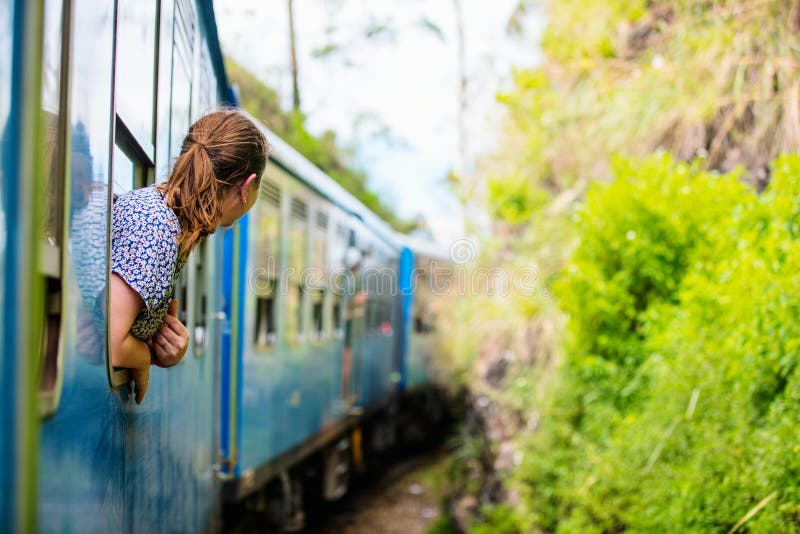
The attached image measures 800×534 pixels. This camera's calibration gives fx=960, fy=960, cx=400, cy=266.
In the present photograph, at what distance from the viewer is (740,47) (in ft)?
24.8

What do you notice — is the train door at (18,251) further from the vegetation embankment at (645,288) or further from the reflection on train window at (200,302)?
the vegetation embankment at (645,288)

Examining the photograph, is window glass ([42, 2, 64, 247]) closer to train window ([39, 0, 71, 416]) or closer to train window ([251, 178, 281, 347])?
train window ([39, 0, 71, 416])

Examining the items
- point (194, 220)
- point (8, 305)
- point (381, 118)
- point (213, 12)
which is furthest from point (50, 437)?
point (381, 118)

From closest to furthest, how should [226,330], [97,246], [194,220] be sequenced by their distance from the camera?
[97,246]
[194,220]
[226,330]

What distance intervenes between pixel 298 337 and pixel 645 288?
9.11 ft

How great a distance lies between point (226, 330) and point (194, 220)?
347 centimetres

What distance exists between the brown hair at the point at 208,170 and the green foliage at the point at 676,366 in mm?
2628

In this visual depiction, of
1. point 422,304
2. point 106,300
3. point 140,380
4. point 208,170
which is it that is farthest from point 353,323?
point 106,300

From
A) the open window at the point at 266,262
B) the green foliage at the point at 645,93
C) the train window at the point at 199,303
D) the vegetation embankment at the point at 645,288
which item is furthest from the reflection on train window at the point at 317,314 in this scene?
the train window at the point at 199,303

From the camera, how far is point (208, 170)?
244cm

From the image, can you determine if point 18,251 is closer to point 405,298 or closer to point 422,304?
point 405,298

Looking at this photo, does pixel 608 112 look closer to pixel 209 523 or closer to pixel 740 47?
Result: pixel 740 47

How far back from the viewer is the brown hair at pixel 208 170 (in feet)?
7.95

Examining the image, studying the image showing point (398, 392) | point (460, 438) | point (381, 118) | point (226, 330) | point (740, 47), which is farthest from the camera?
point (381, 118)
